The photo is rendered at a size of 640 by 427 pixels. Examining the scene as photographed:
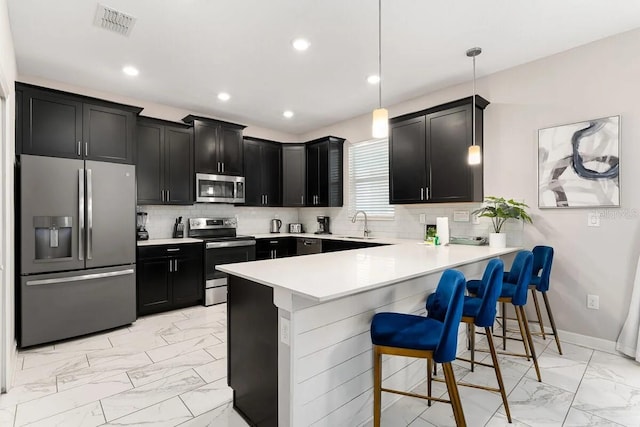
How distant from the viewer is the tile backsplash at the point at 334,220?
12.7 ft

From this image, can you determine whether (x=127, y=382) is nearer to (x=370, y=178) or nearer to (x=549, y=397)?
(x=549, y=397)

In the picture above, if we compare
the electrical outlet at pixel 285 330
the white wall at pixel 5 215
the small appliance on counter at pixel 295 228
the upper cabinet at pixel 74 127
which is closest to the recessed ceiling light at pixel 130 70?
the upper cabinet at pixel 74 127

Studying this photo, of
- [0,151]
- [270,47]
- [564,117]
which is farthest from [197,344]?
[564,117]

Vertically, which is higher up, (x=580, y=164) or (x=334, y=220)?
(x=580, y=164)

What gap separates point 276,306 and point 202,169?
3558 millimetres

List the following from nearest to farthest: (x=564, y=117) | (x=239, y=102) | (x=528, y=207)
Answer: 1. (x=564, y=117)
2. (x=528, y=207)
3. (x=239, y=102)

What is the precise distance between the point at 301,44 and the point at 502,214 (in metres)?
2.55

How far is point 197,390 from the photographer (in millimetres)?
2352

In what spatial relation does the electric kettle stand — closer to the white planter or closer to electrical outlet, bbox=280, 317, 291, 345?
the white planter

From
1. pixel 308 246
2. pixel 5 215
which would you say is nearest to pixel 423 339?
pixel 5 215

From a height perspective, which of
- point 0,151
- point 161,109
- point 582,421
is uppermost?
point 161,109

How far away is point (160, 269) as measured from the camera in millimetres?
4066

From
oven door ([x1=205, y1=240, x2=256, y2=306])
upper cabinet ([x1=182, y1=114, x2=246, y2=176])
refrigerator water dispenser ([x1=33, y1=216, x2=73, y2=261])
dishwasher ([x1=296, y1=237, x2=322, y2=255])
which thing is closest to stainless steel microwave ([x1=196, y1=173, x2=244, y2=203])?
upper cabinet ([x1=182, y1=114, x2=246, y2=176])

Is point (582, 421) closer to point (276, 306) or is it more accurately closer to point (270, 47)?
point (276, 306)
